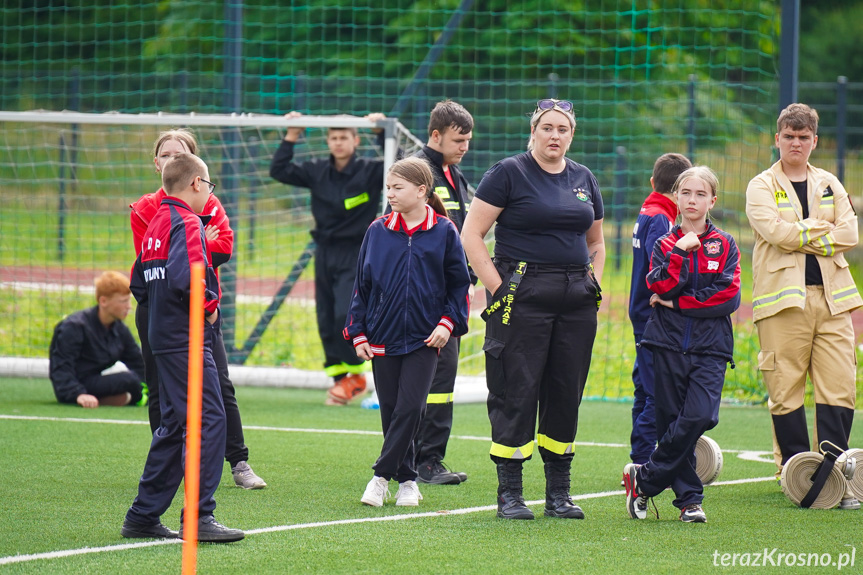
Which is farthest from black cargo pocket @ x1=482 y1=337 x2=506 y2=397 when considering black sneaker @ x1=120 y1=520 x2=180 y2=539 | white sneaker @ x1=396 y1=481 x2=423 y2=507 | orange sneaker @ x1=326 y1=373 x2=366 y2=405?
orange sneaker @ x1=326 y1=373 x2=366 y2=405

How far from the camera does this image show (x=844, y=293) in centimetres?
609

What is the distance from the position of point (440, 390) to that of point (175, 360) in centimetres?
197

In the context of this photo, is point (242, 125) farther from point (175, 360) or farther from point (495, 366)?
point (175, 360)

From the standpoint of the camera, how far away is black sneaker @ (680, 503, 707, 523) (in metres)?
5.20

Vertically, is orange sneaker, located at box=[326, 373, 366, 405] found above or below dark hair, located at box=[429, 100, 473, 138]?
below

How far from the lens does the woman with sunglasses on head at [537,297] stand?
17.1 feet

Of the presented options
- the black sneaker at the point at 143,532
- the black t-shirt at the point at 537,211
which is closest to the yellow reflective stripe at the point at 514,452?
the black t-shirt at the point at 537,211

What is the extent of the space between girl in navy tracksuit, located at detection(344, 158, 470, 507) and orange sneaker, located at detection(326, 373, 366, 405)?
3.77 meters

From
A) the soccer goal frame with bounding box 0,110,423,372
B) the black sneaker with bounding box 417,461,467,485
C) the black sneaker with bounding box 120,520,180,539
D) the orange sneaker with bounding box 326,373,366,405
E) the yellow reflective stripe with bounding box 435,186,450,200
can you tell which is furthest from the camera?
the orange sneaker with bounding box 326,373,366,405

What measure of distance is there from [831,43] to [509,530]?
95.6 feet

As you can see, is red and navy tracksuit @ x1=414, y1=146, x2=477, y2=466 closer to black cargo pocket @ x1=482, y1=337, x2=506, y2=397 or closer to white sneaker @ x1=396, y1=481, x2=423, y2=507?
white sneaker @ x1=396, y1=481, x2=423, y2=507

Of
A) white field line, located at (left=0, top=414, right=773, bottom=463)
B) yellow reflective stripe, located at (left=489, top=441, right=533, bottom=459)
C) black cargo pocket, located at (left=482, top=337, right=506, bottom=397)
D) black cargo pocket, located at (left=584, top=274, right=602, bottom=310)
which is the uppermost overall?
black cargo pocket, located at (left=584, top=274, right=602, bottom=310)

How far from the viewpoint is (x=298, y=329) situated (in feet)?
39.5

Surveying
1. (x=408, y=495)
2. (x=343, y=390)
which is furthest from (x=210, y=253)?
(x=343, y=390)
